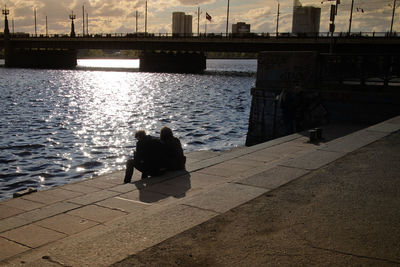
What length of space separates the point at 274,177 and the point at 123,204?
93.9 inches

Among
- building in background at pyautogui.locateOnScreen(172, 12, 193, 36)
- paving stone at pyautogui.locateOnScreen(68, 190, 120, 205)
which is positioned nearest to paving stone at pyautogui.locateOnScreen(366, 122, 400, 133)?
paving stone at pyautogui.locateOnScreen(68, 190, 120, 205)

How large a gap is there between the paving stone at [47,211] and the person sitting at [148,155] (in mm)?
2106

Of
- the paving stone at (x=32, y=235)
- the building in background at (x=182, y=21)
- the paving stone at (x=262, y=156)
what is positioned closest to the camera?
the paving stone at (x=32, y=235)

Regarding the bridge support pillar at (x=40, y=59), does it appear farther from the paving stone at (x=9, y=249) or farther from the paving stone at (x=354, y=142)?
the paving stone at (x=9, y=249)

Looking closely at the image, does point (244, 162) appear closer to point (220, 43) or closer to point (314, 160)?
point (314, 160)

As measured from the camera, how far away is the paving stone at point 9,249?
464 cm

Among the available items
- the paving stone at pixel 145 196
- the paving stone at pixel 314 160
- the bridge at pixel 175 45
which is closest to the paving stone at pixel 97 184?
the paving stone at pixel 145 196

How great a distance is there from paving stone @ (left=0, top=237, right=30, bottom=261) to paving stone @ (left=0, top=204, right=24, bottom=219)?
1.51m

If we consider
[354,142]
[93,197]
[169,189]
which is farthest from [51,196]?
[354,142]

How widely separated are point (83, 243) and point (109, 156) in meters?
12.0

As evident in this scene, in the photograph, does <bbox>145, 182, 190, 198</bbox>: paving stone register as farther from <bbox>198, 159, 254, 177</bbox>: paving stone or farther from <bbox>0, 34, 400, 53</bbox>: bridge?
<bbox>0, 34, 400, 53</bbox>: bridge

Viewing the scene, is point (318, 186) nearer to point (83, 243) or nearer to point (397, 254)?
point (397, 254)

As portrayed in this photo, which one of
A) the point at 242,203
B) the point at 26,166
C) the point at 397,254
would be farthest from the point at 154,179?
the point at 26,166

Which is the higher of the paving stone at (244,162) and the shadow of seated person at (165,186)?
the paving stone at (244,162)
